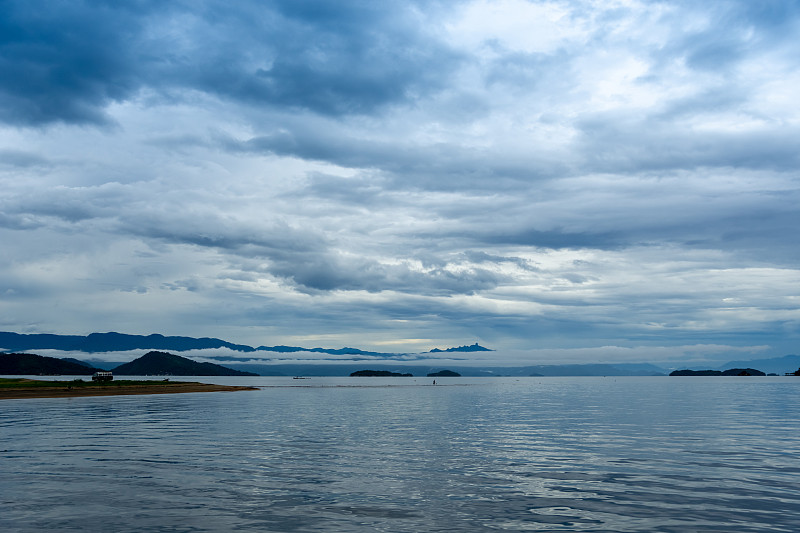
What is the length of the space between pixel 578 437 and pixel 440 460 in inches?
896

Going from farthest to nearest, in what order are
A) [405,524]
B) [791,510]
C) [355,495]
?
[355,495] → [791,510] → [405,524]

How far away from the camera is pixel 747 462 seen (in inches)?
1828

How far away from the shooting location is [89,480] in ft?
127

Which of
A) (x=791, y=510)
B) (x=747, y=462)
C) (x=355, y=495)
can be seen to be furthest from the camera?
(x=747, y=462)

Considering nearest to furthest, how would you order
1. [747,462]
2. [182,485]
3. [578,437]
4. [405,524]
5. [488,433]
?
[405,524]
[182,485]
[747,462]
[578,437]
[488,433]

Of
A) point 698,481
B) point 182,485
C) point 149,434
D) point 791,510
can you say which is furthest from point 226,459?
point 791,510

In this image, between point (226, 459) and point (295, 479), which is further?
point (226, 459)

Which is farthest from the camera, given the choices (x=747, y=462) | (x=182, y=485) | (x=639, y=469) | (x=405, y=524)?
(x=747, y=462)

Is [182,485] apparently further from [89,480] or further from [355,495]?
[355,495]

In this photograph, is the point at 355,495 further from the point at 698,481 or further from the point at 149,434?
the point at 149,434

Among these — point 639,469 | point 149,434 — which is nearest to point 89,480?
point 149,434

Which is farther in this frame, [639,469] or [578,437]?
[578,437]

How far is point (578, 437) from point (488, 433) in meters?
10.6

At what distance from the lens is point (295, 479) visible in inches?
1555
